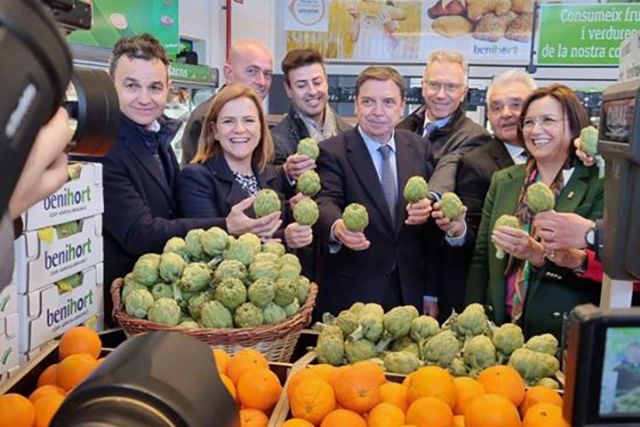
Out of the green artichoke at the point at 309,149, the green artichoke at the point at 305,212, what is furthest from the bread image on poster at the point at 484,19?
the green artichoke at the point at 305,212

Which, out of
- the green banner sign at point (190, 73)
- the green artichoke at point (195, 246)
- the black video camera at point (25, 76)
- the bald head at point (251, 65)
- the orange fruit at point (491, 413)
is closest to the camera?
the black video camera at point (25, 76)

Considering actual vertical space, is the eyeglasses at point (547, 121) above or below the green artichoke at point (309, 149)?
above

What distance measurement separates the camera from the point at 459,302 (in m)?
2.69

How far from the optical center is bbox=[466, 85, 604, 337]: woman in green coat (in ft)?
6.55

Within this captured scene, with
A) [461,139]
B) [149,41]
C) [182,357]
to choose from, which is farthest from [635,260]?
[461,139]

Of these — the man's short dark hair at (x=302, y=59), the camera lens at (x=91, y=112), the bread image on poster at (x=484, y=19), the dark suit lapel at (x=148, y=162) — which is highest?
the bread image on poster at (x=484, y=19)

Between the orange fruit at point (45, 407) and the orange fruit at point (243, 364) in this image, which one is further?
the orange fruit at point (243, 364)

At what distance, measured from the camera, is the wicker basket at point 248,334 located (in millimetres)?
1574

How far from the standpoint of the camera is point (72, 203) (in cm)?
161

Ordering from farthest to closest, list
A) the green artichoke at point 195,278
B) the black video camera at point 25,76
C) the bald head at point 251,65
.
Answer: the bald head at point 251,65 → the green artichoke at point 195,278 → the black video camera at point 25,76

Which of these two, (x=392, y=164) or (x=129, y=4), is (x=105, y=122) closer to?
(x=392, y=164)

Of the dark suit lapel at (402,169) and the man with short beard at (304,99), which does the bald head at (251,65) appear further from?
the dark suit lapel at (402,169)

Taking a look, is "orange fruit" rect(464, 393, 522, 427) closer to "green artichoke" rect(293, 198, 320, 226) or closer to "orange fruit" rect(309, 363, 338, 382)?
"orange fruit" rect(309, 363, 338, 382)

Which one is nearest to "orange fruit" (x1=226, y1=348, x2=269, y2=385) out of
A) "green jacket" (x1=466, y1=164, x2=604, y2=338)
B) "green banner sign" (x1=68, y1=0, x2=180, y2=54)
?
"green jacket" (x1=466, y1=164, x2=604, y2=338)
